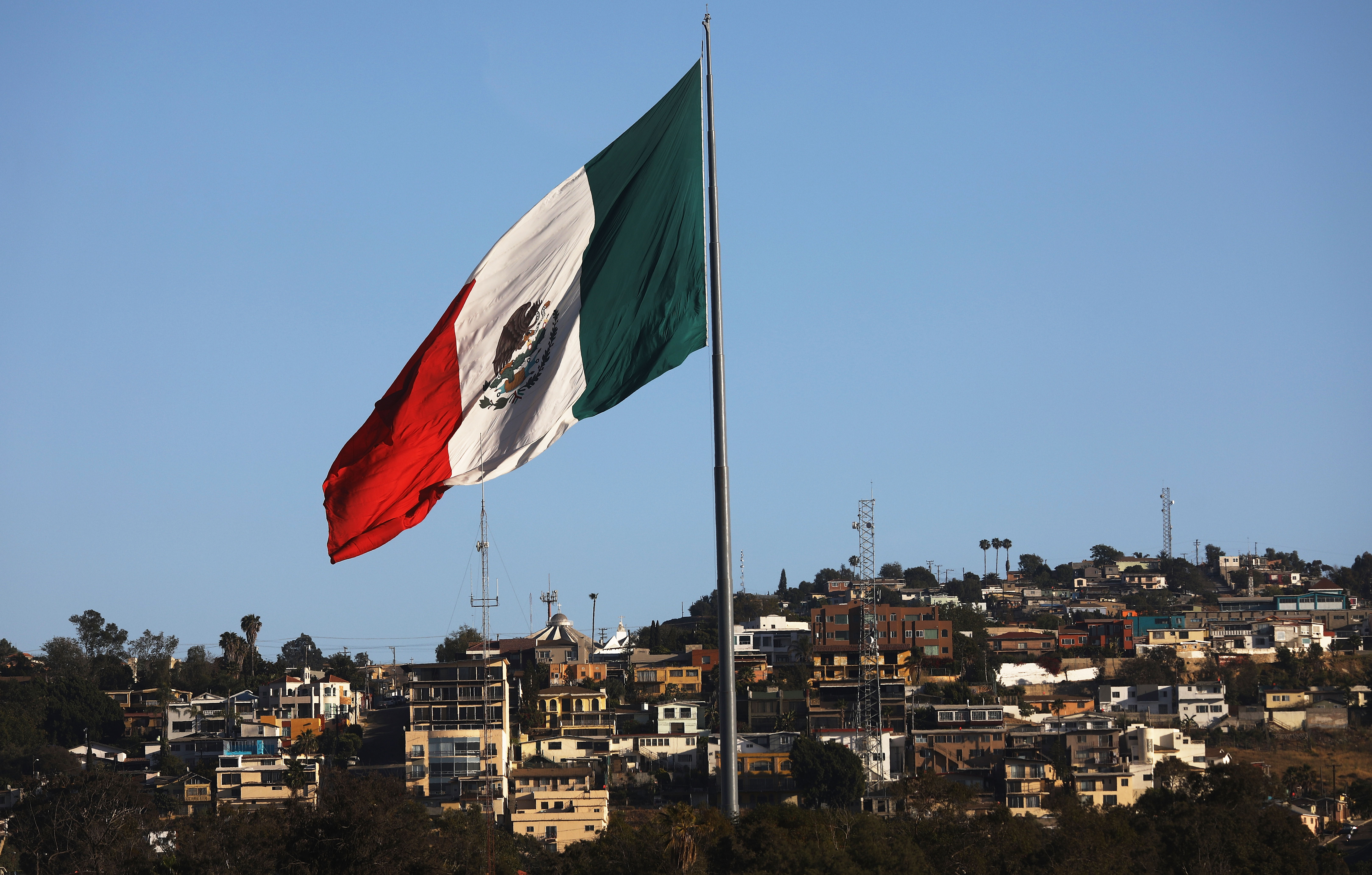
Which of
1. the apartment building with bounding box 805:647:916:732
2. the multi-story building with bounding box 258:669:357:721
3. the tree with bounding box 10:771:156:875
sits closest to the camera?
the tree with bounding box 10:771:156:875

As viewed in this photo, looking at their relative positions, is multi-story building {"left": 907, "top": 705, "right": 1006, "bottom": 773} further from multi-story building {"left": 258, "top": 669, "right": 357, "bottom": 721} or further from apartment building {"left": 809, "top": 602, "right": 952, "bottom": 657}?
multi-story building {"left": 258, "top": 669, "right": 357, "bottom": 721}

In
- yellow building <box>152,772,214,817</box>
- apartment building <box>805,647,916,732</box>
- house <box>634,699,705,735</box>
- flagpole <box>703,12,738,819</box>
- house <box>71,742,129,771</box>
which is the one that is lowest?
yellow building <box>152,772,214,817</box>

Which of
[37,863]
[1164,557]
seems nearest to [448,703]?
[37,863]

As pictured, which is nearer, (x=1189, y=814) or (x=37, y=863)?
(x=1189, y=814)

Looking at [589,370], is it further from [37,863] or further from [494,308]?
[37,863]

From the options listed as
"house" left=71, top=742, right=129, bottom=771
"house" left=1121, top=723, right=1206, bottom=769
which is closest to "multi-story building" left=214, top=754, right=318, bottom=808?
"house" left=71, top=742, right=129, bottom=771
